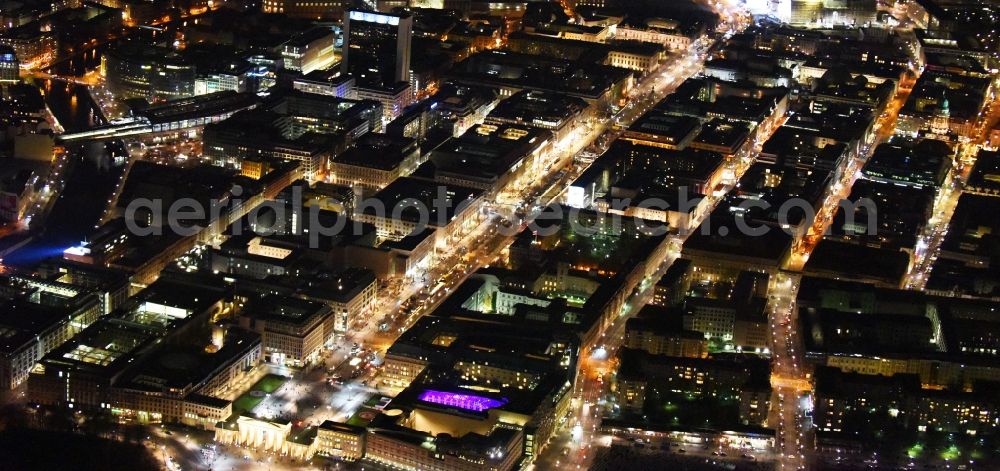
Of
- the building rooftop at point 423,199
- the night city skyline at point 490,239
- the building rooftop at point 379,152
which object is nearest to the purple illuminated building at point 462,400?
the night city skyline at point 490,239

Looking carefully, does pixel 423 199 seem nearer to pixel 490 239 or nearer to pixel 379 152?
pixel 490 239

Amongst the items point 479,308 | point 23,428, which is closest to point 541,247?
point 479,308

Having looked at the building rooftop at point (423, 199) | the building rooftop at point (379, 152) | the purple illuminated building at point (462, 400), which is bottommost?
the building rooftop at point (379, 152)

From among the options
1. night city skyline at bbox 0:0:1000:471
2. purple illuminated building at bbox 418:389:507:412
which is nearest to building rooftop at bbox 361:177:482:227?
night city skyline at bbox 0:0:1000:471

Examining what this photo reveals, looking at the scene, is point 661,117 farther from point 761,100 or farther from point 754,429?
point 754,429

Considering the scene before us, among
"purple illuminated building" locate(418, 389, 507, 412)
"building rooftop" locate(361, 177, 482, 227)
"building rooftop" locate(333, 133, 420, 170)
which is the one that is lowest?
"building rooftop" locate(333, 133, 420, 170)

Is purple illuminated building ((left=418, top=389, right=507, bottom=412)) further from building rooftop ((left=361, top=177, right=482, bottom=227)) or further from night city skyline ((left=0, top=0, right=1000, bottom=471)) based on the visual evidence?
building rooftop ((left=361, top=177, right=482, bottom=227))

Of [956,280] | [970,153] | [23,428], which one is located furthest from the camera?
[970,153]

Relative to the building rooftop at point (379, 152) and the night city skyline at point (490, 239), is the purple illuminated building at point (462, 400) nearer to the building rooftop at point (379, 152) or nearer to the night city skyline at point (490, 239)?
the night city skyline at point (490, 239)
